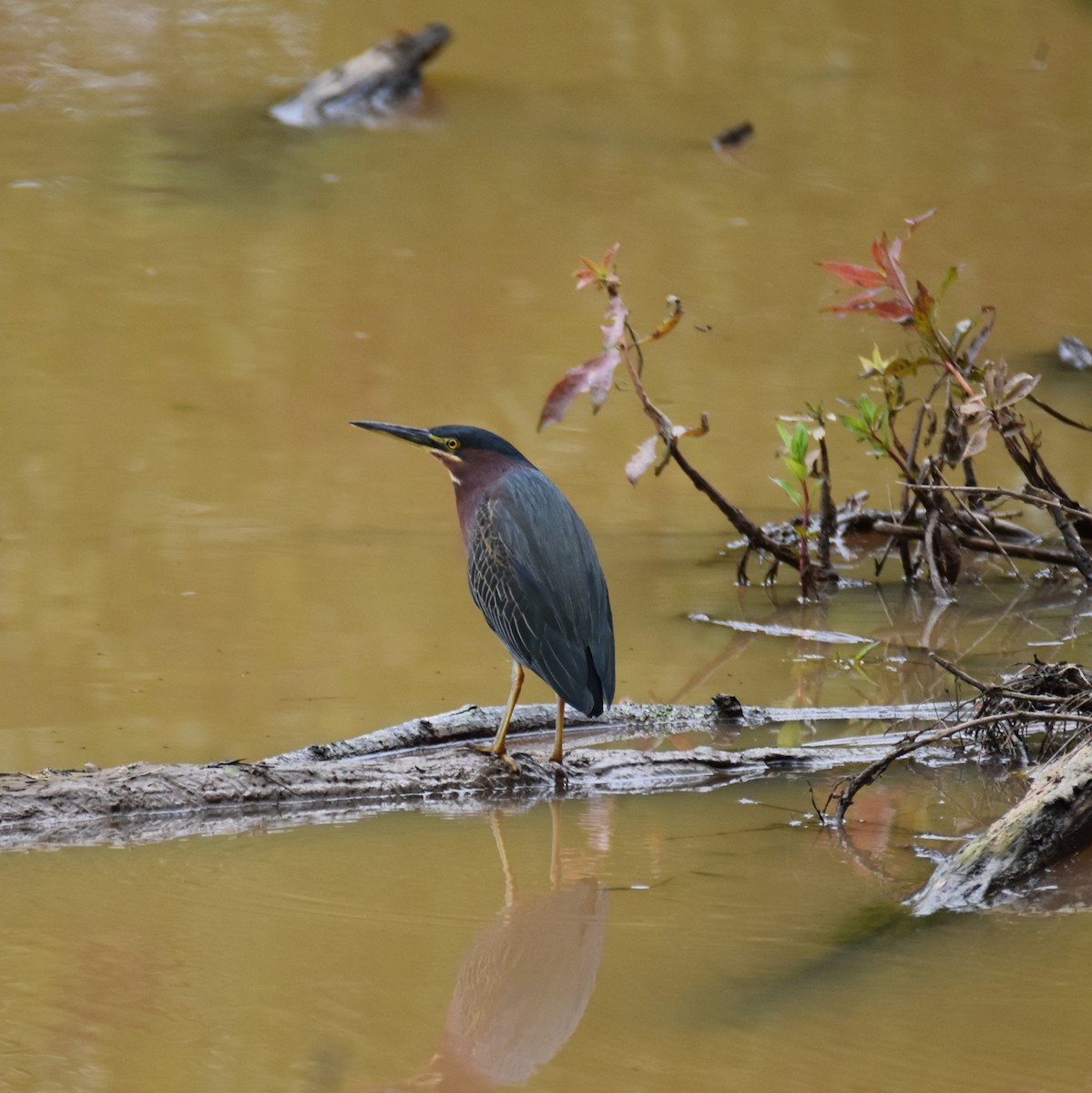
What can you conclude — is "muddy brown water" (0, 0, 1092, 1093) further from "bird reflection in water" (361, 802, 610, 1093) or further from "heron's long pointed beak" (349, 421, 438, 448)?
"heron's long pointed beak" (349, 421, 438, 448)

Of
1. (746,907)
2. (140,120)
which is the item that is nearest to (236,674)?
(746,907)

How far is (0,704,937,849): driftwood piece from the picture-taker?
3342 millimetres

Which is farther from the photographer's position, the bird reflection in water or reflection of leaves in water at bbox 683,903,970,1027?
reflection of leaves in water at bbox 683,903,970,1027

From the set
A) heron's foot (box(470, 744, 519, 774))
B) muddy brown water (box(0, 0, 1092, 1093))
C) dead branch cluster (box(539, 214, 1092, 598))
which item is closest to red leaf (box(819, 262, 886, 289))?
dead branch cluster (box(539, 214, 1092, 598))

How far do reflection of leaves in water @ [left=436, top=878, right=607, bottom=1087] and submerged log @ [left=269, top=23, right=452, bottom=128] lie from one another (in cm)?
907

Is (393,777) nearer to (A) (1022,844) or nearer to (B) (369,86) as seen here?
(A) (1022,844)

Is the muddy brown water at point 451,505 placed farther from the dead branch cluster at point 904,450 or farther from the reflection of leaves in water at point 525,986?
the dead branch cluster at point 904,450

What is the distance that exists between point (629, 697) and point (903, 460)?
1410 millimetres

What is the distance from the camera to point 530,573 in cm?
388

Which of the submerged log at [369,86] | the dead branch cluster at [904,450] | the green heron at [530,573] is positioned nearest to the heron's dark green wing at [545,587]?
the green heron at [530,573]

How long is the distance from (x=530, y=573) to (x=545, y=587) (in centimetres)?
5

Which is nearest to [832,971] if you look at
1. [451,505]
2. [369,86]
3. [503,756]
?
[503,756]

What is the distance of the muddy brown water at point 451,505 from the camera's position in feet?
9.00

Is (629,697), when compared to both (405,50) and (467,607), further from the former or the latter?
(405,50)
